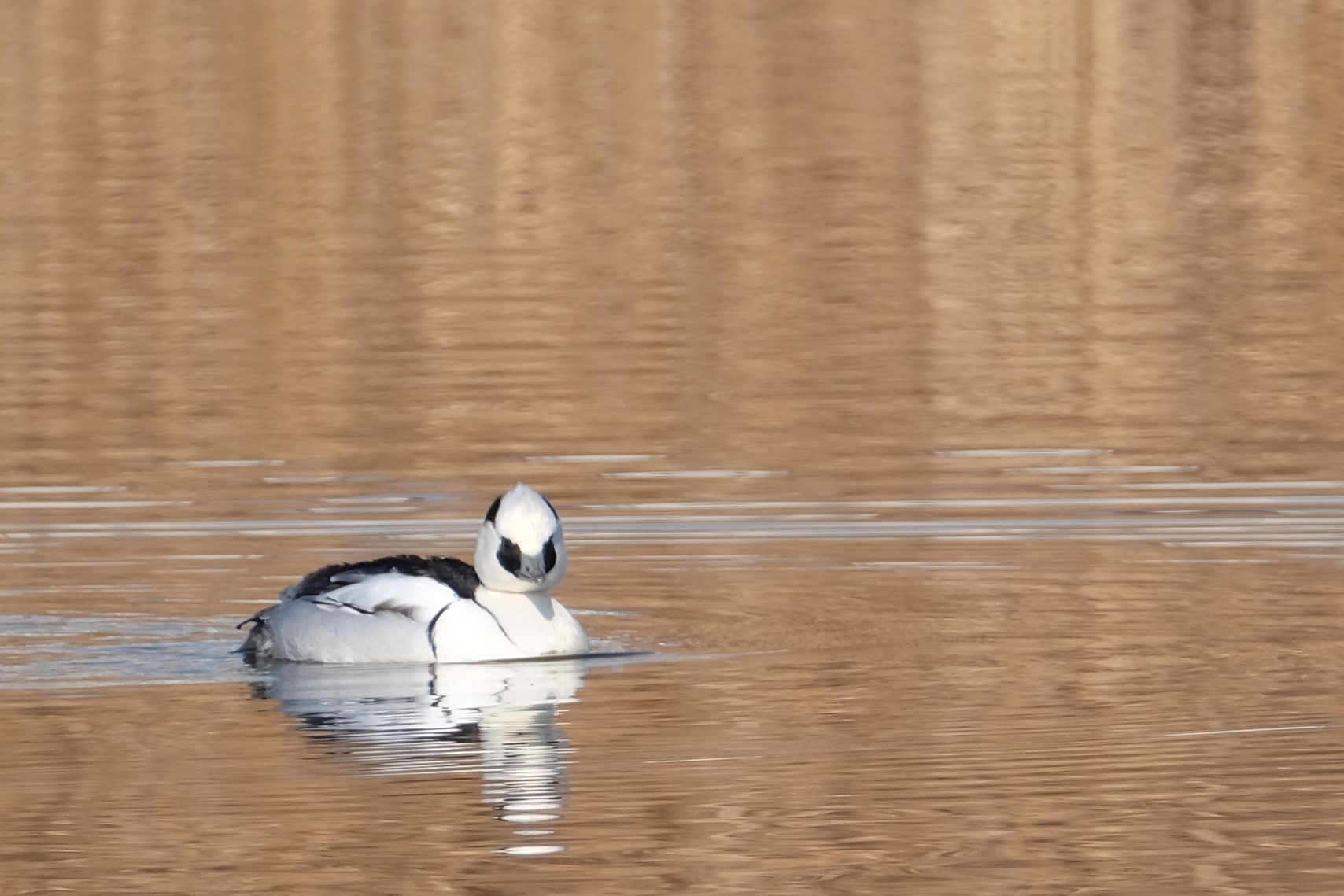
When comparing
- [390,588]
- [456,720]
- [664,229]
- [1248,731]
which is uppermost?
[664,229]

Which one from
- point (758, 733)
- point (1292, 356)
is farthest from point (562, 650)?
point (1292, 356)

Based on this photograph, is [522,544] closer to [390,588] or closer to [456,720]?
[390,588]

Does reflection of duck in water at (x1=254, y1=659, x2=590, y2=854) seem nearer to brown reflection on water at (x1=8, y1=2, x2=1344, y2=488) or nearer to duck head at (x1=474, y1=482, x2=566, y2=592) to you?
duck head at (x1=474, y1=482, x2=566, y2=592)

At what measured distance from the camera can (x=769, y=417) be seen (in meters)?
20.8

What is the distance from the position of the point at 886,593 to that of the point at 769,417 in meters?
6.81

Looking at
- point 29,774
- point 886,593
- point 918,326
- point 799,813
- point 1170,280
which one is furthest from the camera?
point 1170,280

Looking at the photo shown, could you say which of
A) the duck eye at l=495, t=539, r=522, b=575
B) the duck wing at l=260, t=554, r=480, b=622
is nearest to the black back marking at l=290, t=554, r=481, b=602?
the duck wing at l=260, t=554, r=480, b=622

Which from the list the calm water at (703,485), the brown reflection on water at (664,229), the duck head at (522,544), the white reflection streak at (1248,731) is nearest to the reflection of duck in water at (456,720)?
the calm water at (703,485)

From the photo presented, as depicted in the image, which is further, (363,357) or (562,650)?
(363,357)

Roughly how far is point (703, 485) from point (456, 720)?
6.16 metres

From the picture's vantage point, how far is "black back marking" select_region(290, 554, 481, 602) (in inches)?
502

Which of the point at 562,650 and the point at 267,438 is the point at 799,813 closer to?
the point at 562,650

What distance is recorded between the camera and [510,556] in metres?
12.5

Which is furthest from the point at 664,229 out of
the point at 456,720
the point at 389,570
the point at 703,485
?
the point at 456,720
